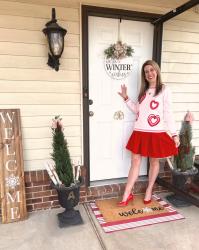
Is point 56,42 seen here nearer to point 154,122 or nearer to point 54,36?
point 54,36

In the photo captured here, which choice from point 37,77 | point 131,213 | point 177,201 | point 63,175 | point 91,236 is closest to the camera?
point 91,236

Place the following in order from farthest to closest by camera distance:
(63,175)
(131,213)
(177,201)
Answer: (177,201), (131,213), (63,175)

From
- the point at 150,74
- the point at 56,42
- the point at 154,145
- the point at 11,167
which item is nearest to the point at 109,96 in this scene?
the point at 150,74

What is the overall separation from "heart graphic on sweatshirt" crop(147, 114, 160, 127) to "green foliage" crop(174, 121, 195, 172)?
1.80 ft

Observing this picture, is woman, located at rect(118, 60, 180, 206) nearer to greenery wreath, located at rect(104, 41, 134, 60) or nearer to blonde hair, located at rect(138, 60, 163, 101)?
blonde hair, located at rect(138, 60, 163, 101)

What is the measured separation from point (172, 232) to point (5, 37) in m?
2.39

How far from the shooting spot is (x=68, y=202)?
2.28m

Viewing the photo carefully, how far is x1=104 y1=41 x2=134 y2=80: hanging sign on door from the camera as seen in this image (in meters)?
2.64

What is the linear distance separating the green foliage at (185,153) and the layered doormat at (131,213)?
47 centimetres

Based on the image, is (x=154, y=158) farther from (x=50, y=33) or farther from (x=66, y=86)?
(x=50, y=33)

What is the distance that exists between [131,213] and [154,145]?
0.76m

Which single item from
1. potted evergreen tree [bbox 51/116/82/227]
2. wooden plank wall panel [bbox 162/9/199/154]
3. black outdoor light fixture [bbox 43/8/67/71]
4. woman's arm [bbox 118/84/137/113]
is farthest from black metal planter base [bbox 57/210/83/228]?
wooden plank wall panel [bbox 162/9/199/154]

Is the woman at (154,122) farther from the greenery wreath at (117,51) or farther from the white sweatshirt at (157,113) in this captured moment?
→ the greenery wreath at (117,51)

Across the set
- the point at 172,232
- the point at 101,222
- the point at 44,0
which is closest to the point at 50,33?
the point at 44,0
